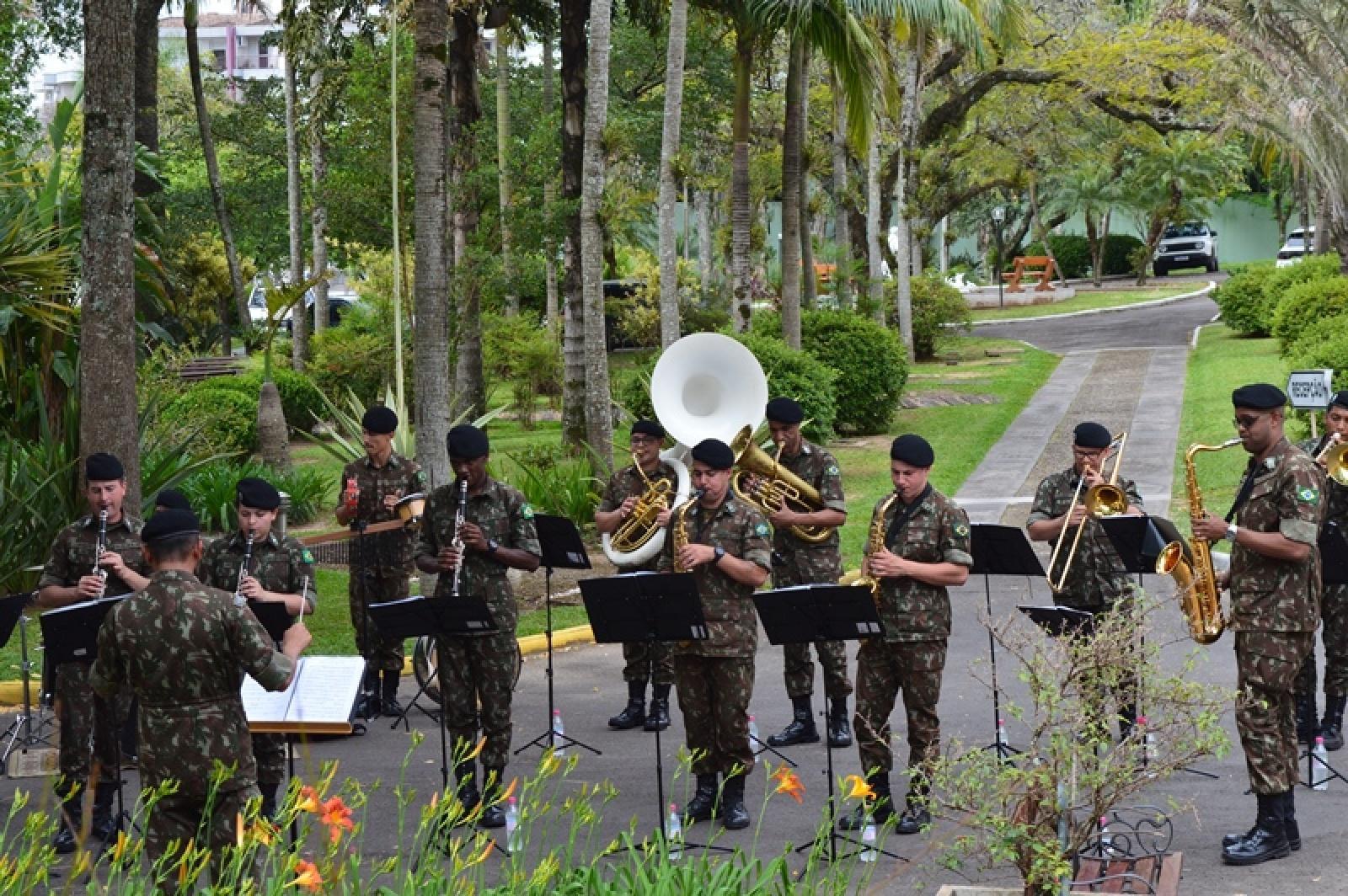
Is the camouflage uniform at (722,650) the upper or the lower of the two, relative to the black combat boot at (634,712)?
upper

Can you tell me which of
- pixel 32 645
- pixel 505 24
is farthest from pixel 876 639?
pixel 505 24

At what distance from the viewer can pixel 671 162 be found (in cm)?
1891

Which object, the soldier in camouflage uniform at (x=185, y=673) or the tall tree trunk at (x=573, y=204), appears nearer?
the soldier in camouflage uniform at (x=185, y=673)

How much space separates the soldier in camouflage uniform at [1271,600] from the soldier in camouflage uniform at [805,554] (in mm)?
2779

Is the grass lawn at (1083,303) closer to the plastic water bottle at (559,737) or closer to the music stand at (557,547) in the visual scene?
the plastic water bottle at (559,737)

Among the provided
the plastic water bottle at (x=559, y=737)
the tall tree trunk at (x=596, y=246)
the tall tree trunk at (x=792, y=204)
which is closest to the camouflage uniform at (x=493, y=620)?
the plastic water bottle at (x=559, y=737)

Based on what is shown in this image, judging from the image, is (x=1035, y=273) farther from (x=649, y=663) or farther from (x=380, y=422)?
(x=380, y=422)

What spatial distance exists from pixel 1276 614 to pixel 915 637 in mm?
1822

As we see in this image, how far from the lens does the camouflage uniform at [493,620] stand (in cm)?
948

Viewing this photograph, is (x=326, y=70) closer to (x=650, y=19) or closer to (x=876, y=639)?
(x=650, y=19)

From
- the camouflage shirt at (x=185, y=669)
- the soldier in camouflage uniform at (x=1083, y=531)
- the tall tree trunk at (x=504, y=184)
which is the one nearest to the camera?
the camouflage shirt at (x=185, y=669)

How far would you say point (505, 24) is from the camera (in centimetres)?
2639

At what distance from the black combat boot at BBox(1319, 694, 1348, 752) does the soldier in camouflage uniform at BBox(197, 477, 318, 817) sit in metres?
6.19

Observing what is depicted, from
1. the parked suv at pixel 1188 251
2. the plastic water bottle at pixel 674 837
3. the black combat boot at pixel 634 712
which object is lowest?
the black combat boot at pixel 634 712
